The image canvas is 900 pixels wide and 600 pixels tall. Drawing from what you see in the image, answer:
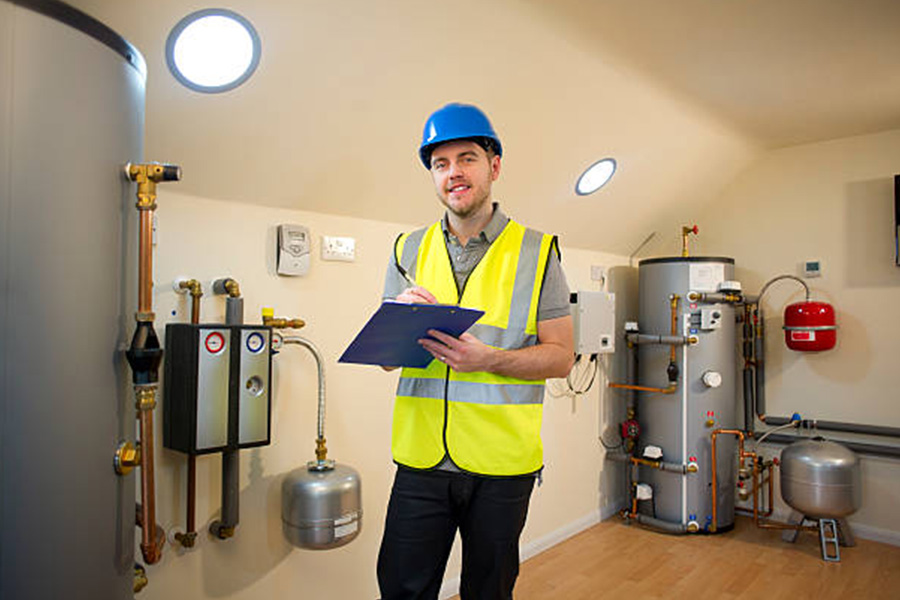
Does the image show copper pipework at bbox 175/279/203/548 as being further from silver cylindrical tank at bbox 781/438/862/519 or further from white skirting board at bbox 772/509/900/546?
white skirting board at bbox 772/509/900/546

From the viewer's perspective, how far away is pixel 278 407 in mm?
2311

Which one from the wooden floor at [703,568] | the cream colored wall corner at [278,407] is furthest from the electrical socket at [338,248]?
the wooden floor at [703,568]

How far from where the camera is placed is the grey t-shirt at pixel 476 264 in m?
1.55

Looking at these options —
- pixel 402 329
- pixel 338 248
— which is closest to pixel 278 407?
pixel 338 248

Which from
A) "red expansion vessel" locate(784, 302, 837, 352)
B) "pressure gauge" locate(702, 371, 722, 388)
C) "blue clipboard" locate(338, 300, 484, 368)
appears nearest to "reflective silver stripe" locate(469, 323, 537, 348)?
"blue clipboard" locate(338, 300, 484, 368)

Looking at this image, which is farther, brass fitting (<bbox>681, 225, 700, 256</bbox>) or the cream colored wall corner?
brass fitting (<bbox>681, 225, 700, 256</bbox>)

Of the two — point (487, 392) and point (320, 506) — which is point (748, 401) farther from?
point (487, 392)

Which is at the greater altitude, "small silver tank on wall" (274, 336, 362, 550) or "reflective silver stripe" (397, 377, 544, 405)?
"reflective silver stripe" (397, 377, 544, 405)

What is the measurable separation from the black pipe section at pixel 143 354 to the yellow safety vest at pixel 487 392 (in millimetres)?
617

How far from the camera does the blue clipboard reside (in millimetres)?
1224

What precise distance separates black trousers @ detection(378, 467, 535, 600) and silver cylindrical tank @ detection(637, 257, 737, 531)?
2856 millimetres

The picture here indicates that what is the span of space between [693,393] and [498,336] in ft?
9.71

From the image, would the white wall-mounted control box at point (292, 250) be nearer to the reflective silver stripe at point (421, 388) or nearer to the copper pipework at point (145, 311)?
the reflective silver stripe at point (421, 388)

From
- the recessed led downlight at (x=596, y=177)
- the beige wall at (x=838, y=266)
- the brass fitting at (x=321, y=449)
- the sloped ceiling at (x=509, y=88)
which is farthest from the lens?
the beige wall at (x=838, y=266)
